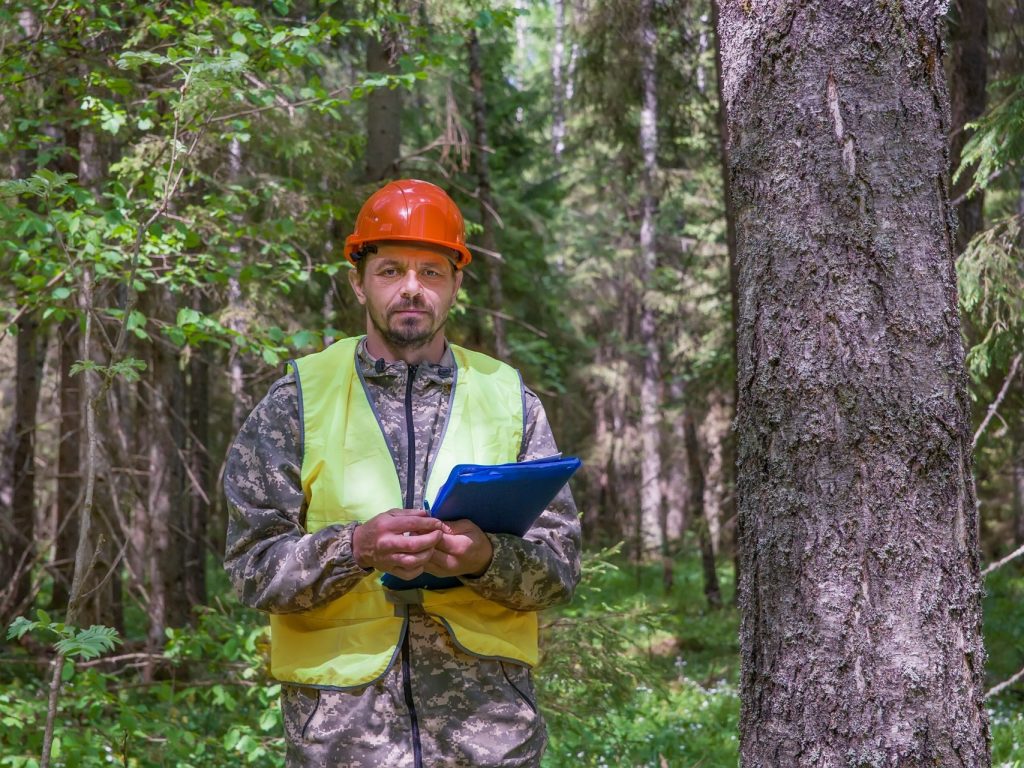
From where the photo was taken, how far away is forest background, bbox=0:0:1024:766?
192 inches

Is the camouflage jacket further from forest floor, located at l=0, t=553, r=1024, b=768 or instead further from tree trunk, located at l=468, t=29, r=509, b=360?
tree trunk, located at l=468, t=29, r=509, b=360

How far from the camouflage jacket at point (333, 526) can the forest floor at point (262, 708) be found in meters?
2.20

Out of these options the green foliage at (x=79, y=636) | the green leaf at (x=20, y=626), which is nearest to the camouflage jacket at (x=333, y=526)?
the green foliage at (x=79, y=636)

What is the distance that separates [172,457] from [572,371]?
12.8 metres

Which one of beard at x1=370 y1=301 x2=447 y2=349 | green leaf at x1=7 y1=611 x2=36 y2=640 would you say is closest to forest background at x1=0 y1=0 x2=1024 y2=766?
green leaf at x1=7 y1=611 x2=36 y2=640

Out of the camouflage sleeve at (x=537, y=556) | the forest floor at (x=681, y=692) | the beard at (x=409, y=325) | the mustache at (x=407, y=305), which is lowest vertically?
the forest floor at (x=681, y=692)

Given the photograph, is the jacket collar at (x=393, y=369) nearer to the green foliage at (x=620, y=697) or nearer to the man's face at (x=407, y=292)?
the man's face at (x=407, y=292)

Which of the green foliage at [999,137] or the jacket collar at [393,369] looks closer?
the jacket collar at [393,369]

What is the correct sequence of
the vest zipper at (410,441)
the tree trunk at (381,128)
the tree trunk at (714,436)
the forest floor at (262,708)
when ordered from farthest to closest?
the tree trunk at (714,436)
the tree trunk at (381,128)
the forest floor at (262,708)
the vest zipper at (410,441)

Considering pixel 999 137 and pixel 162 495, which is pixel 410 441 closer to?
pixel 999 137

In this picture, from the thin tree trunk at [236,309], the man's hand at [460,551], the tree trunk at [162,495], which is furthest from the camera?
the tree trunk at [162,495]

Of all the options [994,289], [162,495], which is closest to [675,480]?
[162,495]

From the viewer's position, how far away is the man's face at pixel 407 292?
2797 mm

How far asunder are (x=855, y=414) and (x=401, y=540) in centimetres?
107
